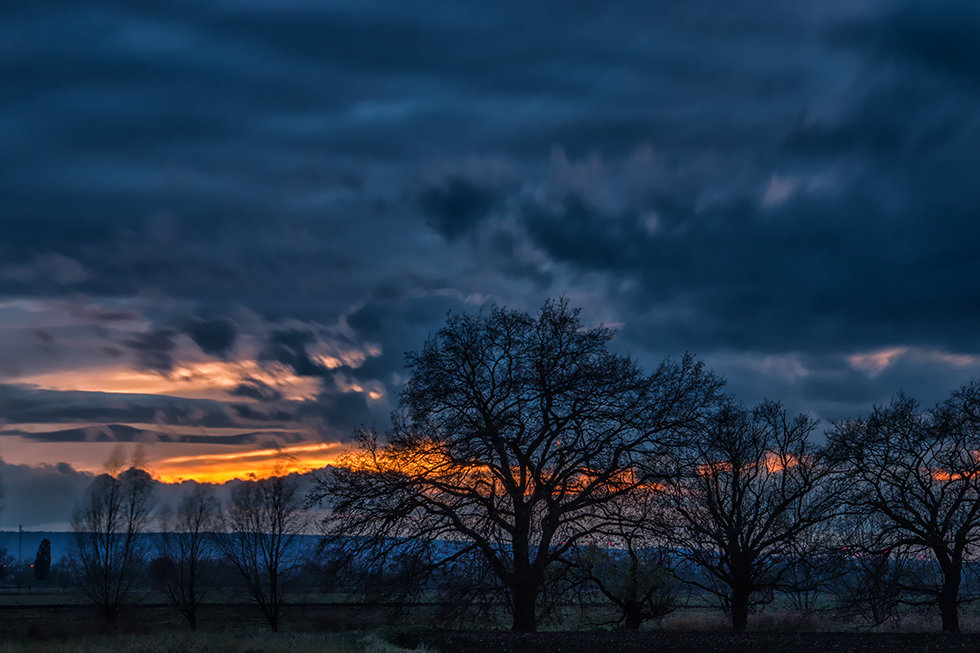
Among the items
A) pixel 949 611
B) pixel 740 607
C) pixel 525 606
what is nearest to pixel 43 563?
pixel 525 606

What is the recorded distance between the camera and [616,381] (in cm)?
2433

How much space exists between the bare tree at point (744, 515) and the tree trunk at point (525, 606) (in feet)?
23.0

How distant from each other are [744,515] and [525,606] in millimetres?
12385

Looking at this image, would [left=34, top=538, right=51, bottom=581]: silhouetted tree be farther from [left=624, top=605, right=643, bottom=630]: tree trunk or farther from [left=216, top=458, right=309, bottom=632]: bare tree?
[left=624, top=605, right=643, bottom=630]: tree trunk

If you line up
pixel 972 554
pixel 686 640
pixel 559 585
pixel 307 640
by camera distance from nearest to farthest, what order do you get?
1. pixel 686 640
2. pixel 307 640
3. pixel 559 585
4. pixel 972 554

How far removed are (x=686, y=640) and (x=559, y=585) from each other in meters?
7.24

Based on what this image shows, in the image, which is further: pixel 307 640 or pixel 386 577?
pixel 386 577

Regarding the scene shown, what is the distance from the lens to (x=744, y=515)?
31328mm

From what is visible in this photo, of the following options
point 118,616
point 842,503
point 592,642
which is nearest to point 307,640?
point 592,642

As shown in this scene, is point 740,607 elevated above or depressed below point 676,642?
below

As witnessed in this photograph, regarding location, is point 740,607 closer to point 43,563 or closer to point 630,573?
point 630,573

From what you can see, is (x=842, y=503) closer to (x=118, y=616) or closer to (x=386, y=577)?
(x=386, y=577)

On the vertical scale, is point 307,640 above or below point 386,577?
below

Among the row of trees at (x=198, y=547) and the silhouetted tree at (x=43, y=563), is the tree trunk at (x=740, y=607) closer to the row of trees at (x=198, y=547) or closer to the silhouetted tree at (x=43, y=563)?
the row of trees at (x=198, y=547)
